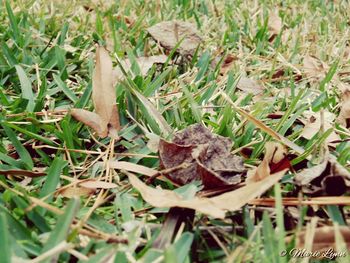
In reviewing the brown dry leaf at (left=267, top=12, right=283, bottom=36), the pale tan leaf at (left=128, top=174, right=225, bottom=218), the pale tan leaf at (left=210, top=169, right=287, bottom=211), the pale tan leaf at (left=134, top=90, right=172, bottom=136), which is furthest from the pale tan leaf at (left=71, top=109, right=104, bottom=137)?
the brown dry leaf at (left=267, top=12, right=283, bottom=36)

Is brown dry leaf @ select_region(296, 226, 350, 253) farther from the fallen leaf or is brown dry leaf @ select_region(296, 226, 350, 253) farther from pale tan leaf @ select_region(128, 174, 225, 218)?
the fallen leaf

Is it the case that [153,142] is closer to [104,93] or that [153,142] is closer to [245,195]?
[104,93]

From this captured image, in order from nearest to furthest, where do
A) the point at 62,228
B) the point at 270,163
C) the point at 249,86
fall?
the point at 62,228 → the point at 270,163 → the point at 249,86

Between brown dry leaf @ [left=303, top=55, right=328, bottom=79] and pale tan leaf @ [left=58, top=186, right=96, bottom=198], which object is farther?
brown dry leaf @ [left=303, top=55, right=328, bottom=79]

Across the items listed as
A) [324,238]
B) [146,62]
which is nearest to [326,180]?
[324,238]

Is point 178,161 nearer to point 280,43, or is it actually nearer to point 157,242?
point 157,242

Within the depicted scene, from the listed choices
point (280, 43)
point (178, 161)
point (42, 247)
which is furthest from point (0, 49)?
point (280, 43)

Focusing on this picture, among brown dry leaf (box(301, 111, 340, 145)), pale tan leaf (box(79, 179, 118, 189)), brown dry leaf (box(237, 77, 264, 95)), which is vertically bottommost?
brown dry leaf (box(237, 77, 264, 95))

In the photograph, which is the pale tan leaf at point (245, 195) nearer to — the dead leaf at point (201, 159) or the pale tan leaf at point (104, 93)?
the dead leaf at point (201, 159)
